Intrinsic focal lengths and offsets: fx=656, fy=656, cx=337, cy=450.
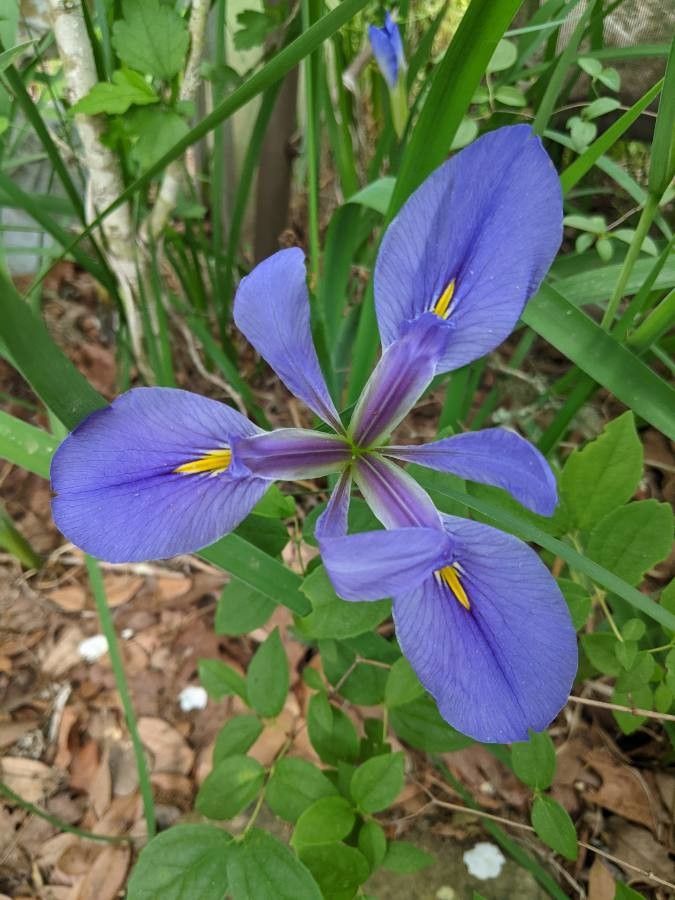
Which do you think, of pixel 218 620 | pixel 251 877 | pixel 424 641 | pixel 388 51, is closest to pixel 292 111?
pixel 388 51

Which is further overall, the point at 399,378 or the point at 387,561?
the point at 399,378

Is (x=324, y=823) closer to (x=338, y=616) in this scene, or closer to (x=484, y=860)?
(x=338, y=616)

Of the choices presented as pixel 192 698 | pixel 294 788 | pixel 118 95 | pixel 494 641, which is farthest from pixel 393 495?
pixel 192 698

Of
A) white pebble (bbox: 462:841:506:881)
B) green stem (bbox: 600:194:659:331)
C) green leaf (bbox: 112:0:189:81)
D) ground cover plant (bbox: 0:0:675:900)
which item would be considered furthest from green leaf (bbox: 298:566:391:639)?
green leaf (bbox: 112:0:189:81)

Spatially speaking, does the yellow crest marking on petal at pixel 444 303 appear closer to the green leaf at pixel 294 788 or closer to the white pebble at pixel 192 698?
the green leaf at pixel 294 788

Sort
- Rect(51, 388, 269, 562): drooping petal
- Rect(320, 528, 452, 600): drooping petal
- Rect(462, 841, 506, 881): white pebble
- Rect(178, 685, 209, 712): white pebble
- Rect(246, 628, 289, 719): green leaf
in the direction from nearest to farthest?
1. Rect(320, 528, 452, 600): drooping petal
2. Rect(51, 388, 269, 562): drooping petal
3. Rect(246, 628, 289, 719): green leaf
4. Rect(462, 841, 506, 881): white pebble
5. Rect(178, 685, 209, 712): white pebble

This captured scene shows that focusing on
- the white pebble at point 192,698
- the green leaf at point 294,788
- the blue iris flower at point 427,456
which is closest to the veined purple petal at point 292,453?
the blue iris flower at point 427,456

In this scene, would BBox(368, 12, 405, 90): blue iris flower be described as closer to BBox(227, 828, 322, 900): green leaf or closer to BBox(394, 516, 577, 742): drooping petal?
BBox(394, 516, 577, 742): drooping petal
